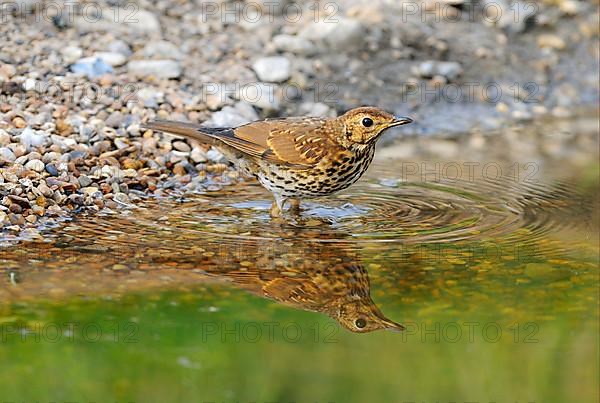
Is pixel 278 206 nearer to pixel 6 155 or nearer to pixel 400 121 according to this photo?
pixel 400 121

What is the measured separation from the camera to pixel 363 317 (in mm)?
6551

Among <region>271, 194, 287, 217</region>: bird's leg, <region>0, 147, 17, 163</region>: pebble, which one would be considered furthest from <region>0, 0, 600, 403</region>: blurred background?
<region>271, 194, 287, 217</region>: bird's leg

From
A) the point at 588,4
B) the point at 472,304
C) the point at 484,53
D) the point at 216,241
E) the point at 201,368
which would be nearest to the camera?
the point at 201,368

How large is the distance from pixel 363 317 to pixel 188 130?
2.93 meters

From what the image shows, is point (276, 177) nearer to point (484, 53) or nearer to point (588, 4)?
point (484, 53)

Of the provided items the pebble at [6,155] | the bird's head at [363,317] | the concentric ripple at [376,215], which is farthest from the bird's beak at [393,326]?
the pebble at [6,155]

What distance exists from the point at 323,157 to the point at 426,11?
17.5ft

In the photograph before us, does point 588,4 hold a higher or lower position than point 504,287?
higher

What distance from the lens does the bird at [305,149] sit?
838 centimetres

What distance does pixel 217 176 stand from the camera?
9.78 meters

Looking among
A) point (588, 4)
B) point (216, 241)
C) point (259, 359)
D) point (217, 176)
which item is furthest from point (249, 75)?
point (259, 359)

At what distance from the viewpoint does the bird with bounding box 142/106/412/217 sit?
27.5 feet
